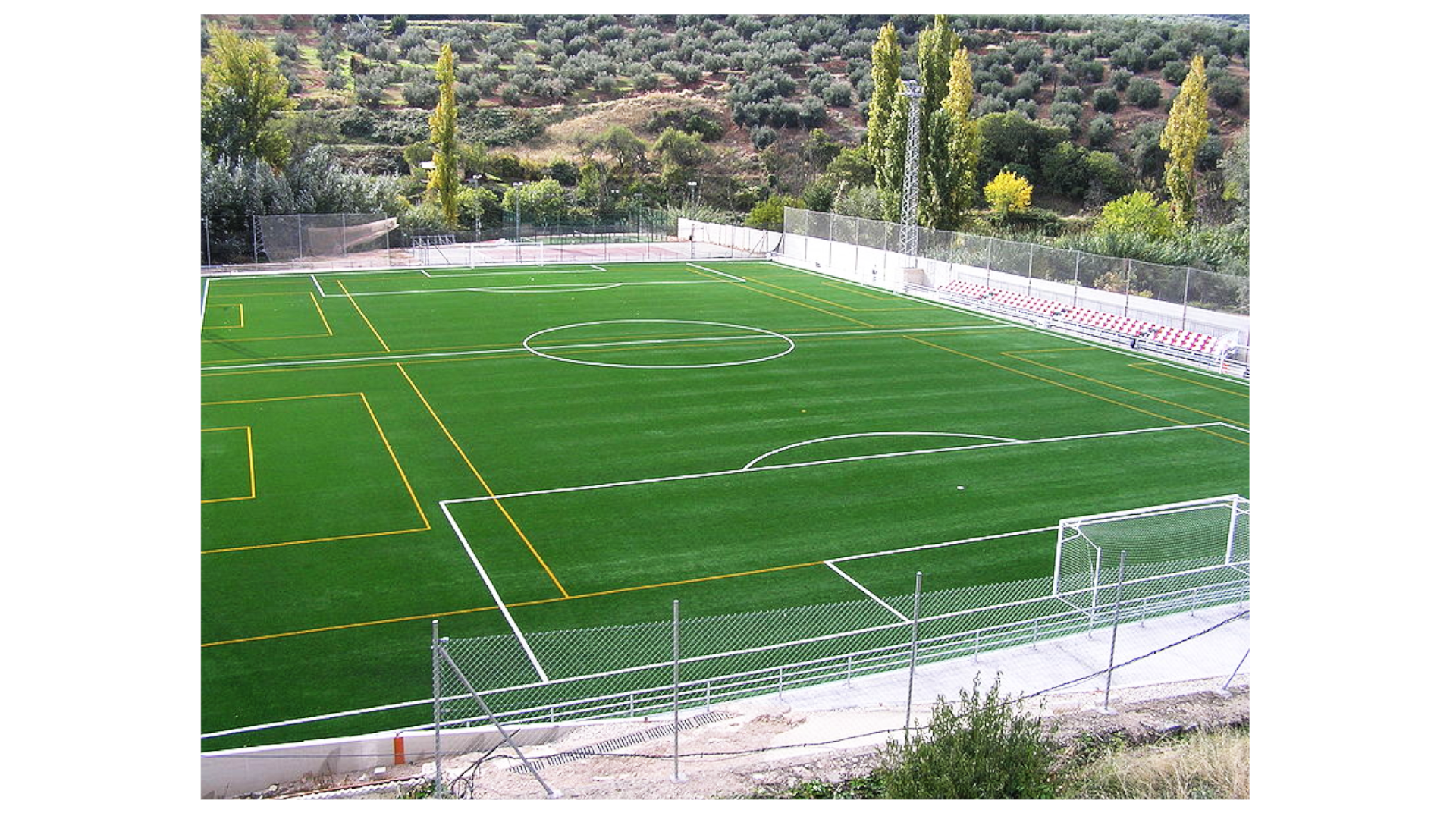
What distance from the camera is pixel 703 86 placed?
11600cm

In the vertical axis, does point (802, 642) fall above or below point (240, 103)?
below

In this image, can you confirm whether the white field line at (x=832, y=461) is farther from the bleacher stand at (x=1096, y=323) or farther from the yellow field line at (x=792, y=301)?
the yellow field line at (x=792, y=301)

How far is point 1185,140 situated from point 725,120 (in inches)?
2336

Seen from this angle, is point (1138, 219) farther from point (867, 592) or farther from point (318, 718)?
point (318, 718)

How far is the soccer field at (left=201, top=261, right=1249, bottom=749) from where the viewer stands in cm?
1705

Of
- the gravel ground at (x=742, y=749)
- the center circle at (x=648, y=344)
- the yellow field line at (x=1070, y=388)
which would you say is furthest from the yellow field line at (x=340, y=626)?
the yellow field line at (x=1070, y=388)

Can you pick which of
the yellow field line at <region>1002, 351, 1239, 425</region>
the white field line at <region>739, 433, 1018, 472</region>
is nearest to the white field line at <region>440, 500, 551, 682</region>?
the white field line at <region>739, 433, 1018, 472</region>

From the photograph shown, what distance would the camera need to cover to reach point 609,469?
24156mm

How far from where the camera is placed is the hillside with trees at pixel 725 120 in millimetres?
61312

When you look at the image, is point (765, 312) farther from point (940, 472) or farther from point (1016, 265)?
point (940, 472)

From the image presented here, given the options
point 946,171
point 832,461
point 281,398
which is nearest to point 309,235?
point 946,171

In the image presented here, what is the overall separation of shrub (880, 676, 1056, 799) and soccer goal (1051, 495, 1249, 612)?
19.6 ft

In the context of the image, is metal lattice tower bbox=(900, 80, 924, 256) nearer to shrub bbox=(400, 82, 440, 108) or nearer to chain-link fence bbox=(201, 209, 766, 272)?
chain-link fence bbox=(201, 209, 766, 272)

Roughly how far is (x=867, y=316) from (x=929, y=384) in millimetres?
12057
